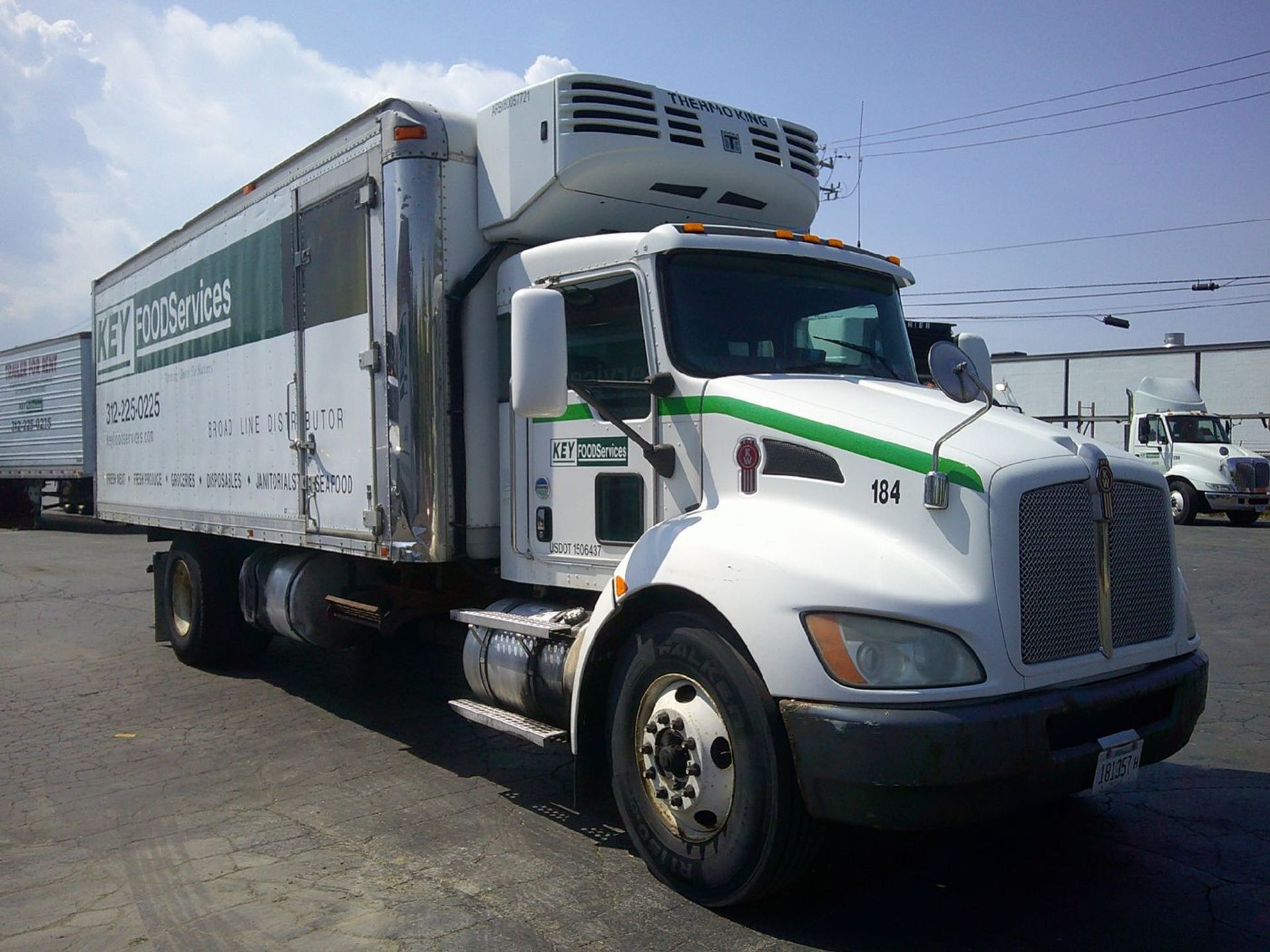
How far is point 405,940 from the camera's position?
12.8 ft

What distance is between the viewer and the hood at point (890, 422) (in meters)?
3.85

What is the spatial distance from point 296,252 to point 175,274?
98.8 inches

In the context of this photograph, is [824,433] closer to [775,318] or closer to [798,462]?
[798,462]

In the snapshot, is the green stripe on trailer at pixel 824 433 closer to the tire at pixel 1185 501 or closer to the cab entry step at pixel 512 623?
the cab entry step at pixel 512 623

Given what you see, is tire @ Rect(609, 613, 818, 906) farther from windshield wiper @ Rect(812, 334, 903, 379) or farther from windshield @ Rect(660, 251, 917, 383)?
windshield wiper @ Rect(812, 334, 903, 379)

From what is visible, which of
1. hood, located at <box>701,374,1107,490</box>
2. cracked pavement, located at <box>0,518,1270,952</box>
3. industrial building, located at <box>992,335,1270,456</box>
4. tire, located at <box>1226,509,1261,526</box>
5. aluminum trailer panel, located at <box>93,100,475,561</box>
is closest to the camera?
hood, located at <box>701,374,1107,490</box>

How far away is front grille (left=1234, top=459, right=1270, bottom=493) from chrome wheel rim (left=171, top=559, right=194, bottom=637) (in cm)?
2123

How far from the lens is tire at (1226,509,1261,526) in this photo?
22.9 metres

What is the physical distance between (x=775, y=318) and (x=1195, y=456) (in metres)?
21.3

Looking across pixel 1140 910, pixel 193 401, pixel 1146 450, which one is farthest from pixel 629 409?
pixel 1146 450

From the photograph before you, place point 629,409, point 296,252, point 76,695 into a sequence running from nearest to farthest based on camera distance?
1. point 629,409
2. point 296,252
3. point 76,695

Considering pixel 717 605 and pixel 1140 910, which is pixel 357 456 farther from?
pixel 1140 910

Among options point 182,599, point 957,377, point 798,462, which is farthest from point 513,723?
point 182,599

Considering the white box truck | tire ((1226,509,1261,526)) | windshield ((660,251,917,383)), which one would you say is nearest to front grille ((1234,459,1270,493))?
tire ((1226,509,1261,526))
